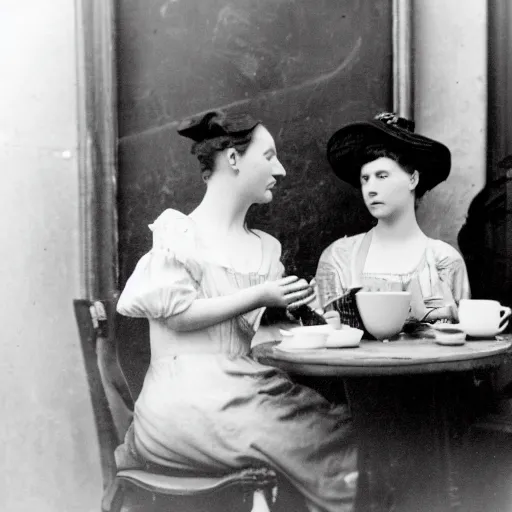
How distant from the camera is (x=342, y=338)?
2082 mm

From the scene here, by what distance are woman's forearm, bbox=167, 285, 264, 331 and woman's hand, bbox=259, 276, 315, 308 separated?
0.06ft

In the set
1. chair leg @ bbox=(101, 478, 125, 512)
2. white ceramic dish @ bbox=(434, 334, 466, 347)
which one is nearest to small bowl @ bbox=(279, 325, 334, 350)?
white ceramic dish @ bbox=(434, 334, 466, 347)

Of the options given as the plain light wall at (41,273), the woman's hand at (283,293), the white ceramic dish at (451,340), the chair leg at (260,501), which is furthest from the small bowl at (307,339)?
the plain light wall at (41,273)

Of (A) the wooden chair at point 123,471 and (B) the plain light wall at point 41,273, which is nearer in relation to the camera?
(A) the wooden chair at point 123,471

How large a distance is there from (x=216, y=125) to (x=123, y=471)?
1058 mm

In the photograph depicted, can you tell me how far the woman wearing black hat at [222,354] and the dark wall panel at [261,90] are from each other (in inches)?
9.2

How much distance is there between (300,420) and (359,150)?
37.7 inches

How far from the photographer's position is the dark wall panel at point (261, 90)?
2.62m

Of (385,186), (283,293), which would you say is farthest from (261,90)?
(283,293)

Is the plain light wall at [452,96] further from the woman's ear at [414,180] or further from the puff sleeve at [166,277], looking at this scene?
the puff sleeve at [166,277]

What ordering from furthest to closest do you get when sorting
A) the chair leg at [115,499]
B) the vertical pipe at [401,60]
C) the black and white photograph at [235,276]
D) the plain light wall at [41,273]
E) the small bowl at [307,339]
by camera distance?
the vertical pipe at [401,60] < the plain light wall at [41,273] < the chair leg at [115,499] < the black and white photograph at [235,276] < the small bowl at [307,339]

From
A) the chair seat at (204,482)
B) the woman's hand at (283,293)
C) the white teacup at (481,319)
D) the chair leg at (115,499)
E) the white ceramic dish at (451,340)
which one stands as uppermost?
the woman's hand at (283,293)

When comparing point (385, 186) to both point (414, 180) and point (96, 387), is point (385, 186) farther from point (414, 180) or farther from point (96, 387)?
point (96, 387)

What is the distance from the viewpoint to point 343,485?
220cm
